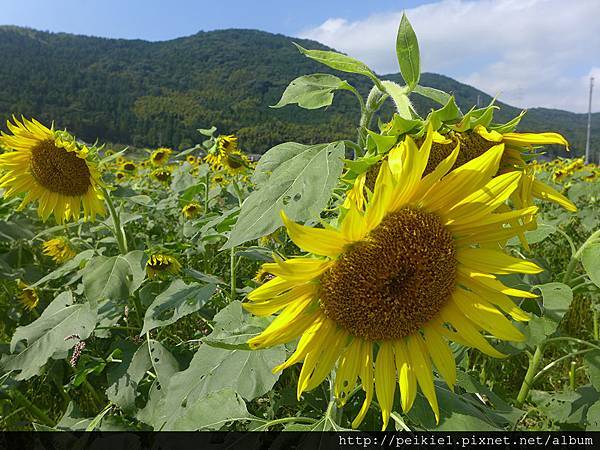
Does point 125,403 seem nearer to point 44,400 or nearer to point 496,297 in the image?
point 44,400

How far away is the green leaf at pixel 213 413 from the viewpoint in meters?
1.21

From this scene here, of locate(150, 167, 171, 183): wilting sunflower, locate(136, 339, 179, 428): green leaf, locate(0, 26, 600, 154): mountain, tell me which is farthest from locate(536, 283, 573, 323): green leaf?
locate(0, 26, 600, 154): mountain

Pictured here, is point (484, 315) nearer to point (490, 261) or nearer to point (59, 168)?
point (490, 261)

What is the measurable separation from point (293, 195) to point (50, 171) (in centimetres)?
173

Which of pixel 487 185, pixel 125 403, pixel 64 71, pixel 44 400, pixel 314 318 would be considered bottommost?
pixel 44 400

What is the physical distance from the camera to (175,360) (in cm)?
184

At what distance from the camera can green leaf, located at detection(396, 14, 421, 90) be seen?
39.6 inches

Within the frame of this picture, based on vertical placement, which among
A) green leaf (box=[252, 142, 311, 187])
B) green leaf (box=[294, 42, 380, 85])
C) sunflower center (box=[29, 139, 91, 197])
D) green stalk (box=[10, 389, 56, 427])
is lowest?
green stalk (box=[10, 389, 56, 427])

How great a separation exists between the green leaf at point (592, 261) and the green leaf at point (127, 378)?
1.57 meters

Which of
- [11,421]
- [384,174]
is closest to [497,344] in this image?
[384,174]

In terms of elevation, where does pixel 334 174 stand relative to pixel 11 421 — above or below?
above

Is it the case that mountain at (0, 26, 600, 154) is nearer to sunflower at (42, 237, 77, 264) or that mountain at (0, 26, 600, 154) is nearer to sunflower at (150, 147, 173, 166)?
sunflower at (150, 147, 173, 166)

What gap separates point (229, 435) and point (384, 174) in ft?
2.95

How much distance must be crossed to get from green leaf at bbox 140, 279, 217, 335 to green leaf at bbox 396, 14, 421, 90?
1131 mm
